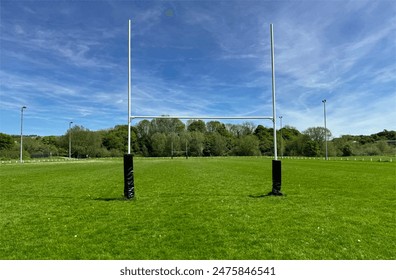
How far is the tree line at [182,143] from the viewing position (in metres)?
77.2

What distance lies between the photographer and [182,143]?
87.4 m

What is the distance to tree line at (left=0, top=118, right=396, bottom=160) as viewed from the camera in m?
77.2

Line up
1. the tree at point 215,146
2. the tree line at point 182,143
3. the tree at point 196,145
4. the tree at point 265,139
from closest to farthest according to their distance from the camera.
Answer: the tree line at point 182,143 → the tree at point 196,145 → the tree at point 215,146 → the tree at point 265,139

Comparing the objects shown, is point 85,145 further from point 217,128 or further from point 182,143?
point 217,128

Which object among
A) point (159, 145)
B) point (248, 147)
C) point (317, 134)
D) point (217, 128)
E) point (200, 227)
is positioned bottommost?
point (200, 227)

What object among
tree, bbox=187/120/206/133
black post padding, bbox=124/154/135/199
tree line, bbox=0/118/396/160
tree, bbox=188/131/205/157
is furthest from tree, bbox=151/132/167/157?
black post padding, bbox=124/154/135/199

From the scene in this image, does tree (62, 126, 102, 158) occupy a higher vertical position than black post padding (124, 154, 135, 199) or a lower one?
higher

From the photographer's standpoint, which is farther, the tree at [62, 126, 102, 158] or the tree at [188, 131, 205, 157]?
the tree at [188, 131, 205, 157]

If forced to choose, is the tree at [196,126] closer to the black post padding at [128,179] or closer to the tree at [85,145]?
the tree at [85,145]

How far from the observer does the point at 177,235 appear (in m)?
5.64

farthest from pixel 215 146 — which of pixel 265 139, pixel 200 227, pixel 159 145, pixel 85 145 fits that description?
pixel 200 227

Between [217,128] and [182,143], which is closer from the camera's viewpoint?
[182,143]

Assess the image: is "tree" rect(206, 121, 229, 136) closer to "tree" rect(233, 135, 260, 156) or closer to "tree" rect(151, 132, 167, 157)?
"tree" rect(233, 135, 260, 156)

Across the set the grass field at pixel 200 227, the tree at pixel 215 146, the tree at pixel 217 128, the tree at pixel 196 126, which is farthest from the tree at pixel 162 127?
the grass field at pixel 200 227
